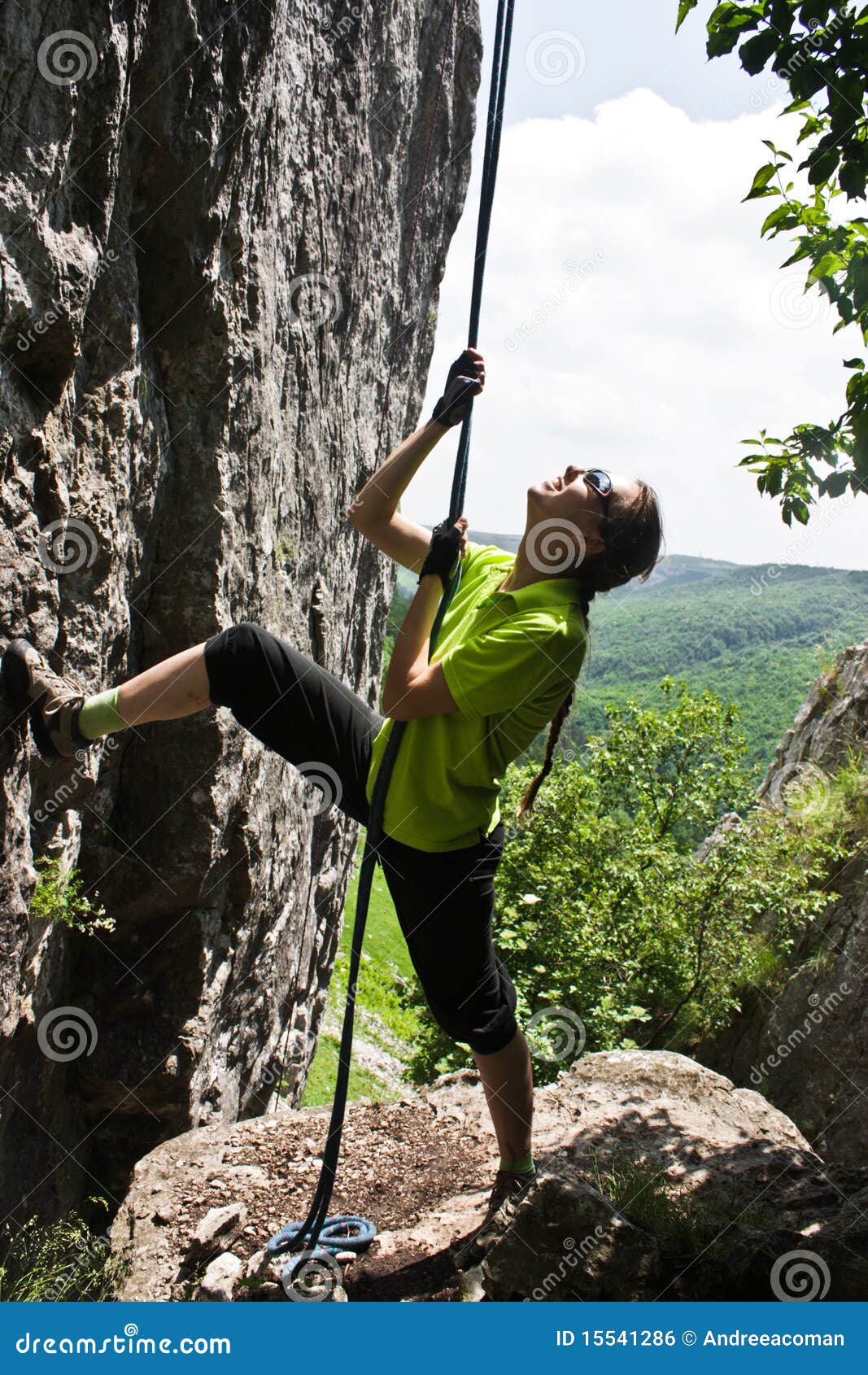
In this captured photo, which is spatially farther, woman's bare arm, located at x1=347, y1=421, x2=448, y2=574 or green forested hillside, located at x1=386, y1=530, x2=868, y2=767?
green forested hillside, located at x1=386, y1=530, x2=868, y2=767

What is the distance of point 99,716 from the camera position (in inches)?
140

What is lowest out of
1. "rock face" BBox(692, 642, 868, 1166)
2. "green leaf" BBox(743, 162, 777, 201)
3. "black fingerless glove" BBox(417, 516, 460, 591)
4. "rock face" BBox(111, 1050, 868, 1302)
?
"rock face" BBox(692, 642, 868, 1166)

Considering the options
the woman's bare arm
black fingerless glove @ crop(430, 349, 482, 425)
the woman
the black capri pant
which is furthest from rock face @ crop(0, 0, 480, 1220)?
black fingerless glove @ crop(430, 349, 482, 425)

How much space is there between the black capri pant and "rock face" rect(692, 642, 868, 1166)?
30.4 ft

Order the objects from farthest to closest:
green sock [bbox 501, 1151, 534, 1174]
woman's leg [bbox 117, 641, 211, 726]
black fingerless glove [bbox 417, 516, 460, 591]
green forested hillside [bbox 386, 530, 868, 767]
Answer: green forested hillside [bbox 386, 530, 868, 767] → green sock [bbox 501, 1151, 534, 1174] → woman's leg [bbox 117, 641, 211, 726] → black fingerless glove [bbox 417, 516, 460, 591]

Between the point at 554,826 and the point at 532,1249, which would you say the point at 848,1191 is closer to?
the point at 532,1249

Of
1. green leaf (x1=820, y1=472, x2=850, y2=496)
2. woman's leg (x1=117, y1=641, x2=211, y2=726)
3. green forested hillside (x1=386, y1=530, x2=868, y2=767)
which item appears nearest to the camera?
woman's leg (x1=117, y1=641, x2=211, y2=726)

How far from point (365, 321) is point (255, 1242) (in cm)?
724

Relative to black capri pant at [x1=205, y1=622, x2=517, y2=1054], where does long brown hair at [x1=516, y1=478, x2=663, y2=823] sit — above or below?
above

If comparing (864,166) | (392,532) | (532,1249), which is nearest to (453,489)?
(392,532)

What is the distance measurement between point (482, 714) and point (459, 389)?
1200mm

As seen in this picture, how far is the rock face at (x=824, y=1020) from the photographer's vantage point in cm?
1173

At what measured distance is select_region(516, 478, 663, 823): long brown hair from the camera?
3439 millimetres

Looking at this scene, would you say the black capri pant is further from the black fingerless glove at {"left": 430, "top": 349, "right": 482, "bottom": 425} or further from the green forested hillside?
the green forested hillside
